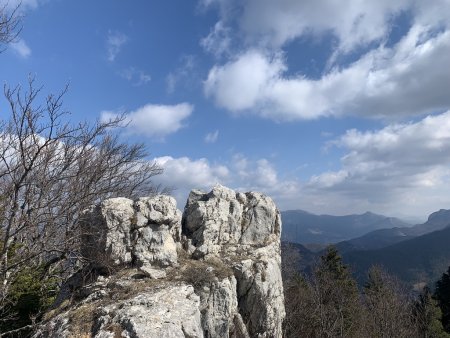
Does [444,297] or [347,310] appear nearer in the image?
[347,310]

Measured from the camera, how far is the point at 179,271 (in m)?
15.5

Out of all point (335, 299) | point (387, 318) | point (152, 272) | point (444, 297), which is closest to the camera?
point (152, 272)

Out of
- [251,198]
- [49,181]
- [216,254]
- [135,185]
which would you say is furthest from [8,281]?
[135,185]

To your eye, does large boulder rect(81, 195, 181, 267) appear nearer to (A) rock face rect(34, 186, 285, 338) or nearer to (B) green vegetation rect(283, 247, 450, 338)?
A: (A) rock face rect(34, 186, 285, 338)

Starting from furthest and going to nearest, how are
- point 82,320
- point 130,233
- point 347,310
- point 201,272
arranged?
point 347,310
point 130,233
point 201,272
point 82,320

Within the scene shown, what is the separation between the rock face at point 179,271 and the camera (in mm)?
12102

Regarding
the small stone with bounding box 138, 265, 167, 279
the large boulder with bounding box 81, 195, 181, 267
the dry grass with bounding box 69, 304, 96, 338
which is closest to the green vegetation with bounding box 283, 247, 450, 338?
the large boulder with bounding box 81, 195, 181, 267

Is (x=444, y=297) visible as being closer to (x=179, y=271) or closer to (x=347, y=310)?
(x=347, y=310)

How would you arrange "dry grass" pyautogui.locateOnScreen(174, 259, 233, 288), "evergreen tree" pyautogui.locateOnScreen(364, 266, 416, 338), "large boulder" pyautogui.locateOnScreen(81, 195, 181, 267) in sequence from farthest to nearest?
"evergreen tree" pyautogui.locateOnScreen(364, 266, 416, 338) < "large boulder" pyautogui.locateOnScreen(81, 195, 181, 267) < "dry grass" pyautogui.locateOnScreen(174, 259, 233, 288)

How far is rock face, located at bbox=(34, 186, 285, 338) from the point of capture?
12.1 meters

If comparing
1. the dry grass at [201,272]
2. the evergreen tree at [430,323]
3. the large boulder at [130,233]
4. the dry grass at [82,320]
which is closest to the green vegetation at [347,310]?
the evergreen tree at [430,323]

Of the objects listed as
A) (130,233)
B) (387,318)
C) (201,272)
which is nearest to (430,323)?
(387,318)

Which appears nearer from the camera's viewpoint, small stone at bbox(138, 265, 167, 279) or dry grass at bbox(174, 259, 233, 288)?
small stone at bbox(138, 265, 167, 279)

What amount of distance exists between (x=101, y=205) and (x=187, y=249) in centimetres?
425
